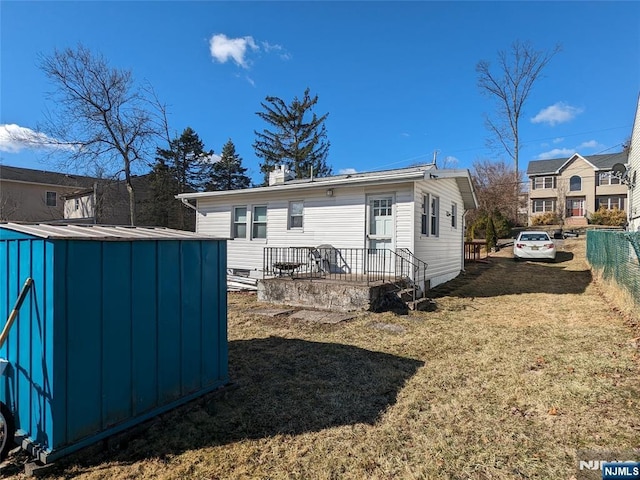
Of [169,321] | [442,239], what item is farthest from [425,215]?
[169,321]

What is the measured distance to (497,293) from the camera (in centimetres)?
1017

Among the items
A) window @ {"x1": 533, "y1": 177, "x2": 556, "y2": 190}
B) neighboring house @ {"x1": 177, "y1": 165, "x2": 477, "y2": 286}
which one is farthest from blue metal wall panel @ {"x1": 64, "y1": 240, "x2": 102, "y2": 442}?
window @ {"x1": 533, "y1": 177, "x2": 556, "y2": 190}

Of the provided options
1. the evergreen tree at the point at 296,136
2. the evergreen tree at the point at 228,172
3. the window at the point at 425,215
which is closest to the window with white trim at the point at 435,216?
the window at the point at 425,215

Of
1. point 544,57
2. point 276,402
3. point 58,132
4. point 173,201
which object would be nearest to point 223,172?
point 173,201

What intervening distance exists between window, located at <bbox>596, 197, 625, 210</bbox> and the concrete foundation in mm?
38392

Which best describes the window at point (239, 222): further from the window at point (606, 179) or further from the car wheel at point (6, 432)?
the window at point (606, 179)

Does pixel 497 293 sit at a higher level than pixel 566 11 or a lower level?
lower

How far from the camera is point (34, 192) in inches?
1131

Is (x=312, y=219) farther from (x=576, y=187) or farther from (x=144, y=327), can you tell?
(x=576, y=187)

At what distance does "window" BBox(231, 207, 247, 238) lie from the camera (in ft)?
41.8

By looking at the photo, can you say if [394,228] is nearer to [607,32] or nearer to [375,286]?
[375,286]

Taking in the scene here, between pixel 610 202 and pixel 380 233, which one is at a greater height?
pixel 610 202

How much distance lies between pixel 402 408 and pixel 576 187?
140ft

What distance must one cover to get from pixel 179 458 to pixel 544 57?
3726cm
